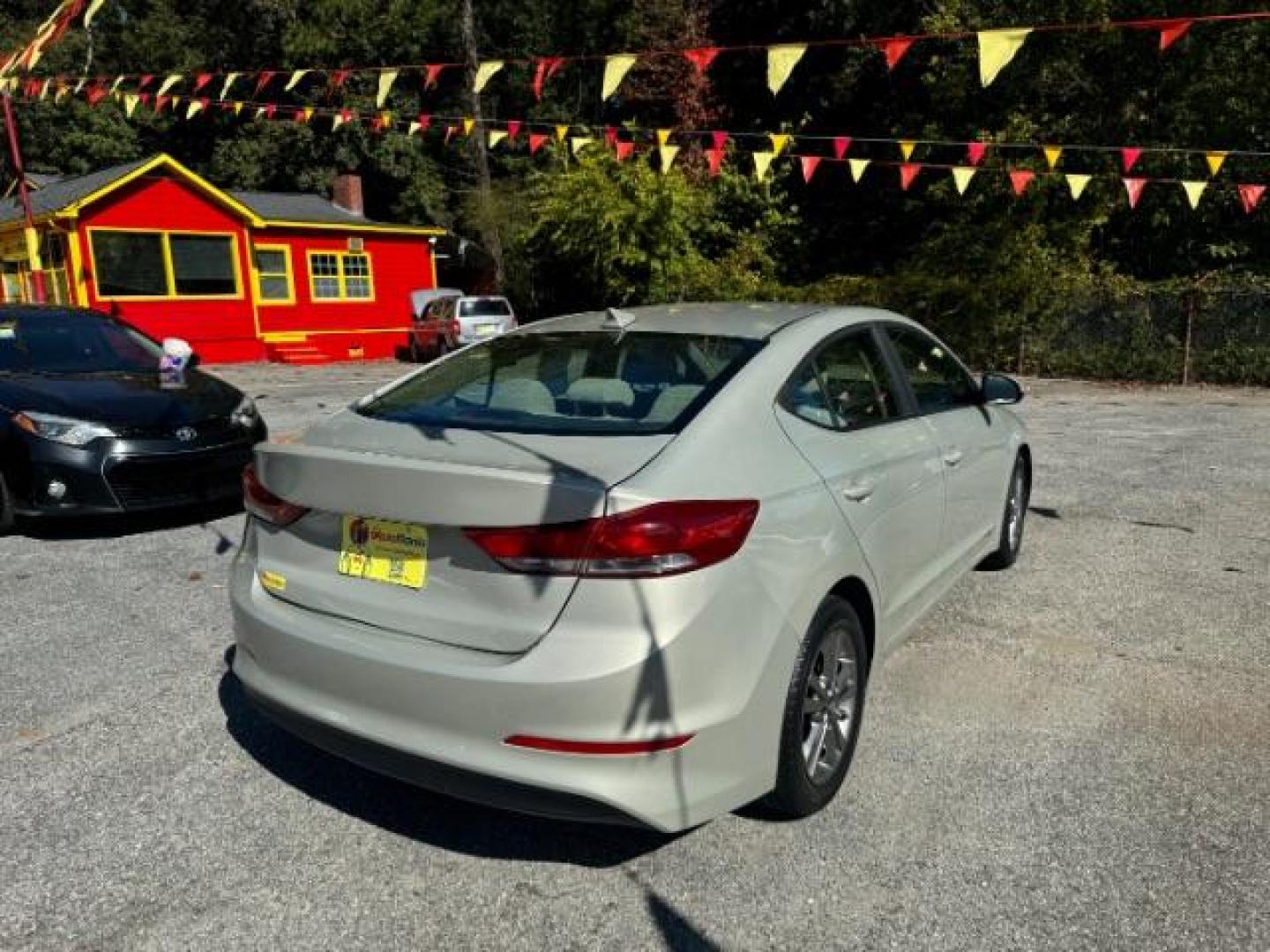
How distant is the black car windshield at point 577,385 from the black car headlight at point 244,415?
11.1 feet

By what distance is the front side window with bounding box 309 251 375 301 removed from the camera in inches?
993

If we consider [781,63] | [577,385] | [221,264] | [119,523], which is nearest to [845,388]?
[577,385]

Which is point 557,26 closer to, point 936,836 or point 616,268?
point 616,268

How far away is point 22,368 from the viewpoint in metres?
6.43

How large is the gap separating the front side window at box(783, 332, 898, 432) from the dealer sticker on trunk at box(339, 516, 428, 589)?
1191 mm

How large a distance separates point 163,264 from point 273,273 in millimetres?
2854

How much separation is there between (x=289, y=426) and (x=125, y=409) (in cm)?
510

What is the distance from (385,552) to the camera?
2479 millimetres

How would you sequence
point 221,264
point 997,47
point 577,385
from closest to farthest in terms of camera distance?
point 577,385 → point 997,47 → point 221,264

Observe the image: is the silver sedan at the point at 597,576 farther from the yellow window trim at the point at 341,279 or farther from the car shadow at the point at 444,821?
the yellow window trim at the point at 341,279

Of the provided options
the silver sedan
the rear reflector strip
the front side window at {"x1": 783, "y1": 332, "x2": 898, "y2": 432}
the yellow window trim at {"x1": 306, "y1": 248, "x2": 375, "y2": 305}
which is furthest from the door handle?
the yellow window trim at {"x1": 306, "y1": 248, "x2": 375, "y2": 305}

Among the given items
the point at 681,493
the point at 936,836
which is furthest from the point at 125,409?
the point at 936,836

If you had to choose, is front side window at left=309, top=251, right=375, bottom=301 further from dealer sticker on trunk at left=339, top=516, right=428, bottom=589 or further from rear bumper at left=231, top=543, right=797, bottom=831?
rear bumper at left=231, top=543, right=797, bottom=831

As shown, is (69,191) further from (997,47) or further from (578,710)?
(578,710)
